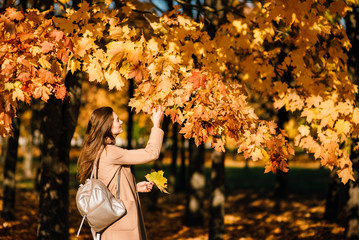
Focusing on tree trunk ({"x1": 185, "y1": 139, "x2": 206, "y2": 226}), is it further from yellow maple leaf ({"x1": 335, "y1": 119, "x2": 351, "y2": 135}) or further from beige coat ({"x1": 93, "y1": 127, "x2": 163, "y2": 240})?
beige coat ({"x1": 93, "y1": 127, "x2": 163, "y2": 240})

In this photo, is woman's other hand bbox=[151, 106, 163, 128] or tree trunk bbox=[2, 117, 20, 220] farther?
tree trunk bbox=[2, 117, 20, 220]

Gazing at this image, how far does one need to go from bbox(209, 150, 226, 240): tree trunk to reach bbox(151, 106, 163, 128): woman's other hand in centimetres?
440

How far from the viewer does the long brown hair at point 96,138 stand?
3323mm

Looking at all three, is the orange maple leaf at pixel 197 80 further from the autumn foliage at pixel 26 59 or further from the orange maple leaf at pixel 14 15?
the orange maple leaf at pixel 14 15

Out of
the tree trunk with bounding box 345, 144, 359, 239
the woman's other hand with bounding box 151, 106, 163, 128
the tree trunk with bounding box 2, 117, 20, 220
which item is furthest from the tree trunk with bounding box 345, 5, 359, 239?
the tree trunk with bounding box 2, 117, 20, 220

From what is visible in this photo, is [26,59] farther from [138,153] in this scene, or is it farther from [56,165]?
[56,165]

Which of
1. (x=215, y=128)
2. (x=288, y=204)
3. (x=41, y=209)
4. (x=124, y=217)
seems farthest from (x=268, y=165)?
(x=288, y=204)

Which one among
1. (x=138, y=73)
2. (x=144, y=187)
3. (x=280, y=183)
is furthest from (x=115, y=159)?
(x=280, y=183)

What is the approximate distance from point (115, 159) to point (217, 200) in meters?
5.10

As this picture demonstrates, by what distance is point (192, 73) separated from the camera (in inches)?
154

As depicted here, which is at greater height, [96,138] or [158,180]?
[96,138]

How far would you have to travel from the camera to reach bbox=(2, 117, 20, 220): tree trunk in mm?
9234

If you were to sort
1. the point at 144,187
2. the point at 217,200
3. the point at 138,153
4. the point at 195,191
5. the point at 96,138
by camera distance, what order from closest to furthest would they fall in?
1. the point at 138,153
2. the point at 96,138
3. the point at 144,187
4. the point at 217,200
5. the point at 195,191

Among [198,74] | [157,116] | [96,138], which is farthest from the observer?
[198,74]
